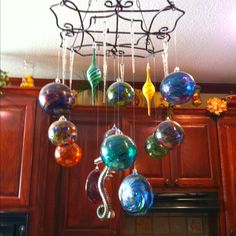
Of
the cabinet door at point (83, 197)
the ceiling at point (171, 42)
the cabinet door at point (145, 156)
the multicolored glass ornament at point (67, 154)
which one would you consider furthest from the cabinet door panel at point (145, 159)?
the multicolored glass ornament at point (67, 154)

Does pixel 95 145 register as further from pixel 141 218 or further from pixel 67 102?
pixel 67 102

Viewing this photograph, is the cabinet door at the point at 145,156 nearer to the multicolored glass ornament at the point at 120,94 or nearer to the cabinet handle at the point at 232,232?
the cabinet handle at the point at 232,232

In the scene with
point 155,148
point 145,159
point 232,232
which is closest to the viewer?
point 155,148

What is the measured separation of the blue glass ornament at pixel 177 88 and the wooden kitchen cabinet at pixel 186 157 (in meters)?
1.08

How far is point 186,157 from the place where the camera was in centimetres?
218

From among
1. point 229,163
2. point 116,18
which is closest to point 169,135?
point 116,18

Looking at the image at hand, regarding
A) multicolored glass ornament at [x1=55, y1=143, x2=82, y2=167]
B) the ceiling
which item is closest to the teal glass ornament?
multicolored glass ornament at [x1=55, y1=143, x2=82, y2=167]

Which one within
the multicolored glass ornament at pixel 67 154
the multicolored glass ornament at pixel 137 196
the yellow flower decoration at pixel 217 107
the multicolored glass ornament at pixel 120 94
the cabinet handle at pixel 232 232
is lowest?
the cabinet handle at pixel 232 232

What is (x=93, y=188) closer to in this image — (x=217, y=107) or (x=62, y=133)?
(x=62, y=133)

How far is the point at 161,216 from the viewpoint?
2391 mm

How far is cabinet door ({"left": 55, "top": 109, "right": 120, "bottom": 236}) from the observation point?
1.98m

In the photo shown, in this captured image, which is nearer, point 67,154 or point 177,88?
point 177,88

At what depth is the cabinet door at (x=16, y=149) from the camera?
1817 mm

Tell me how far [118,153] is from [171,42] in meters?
1.14
